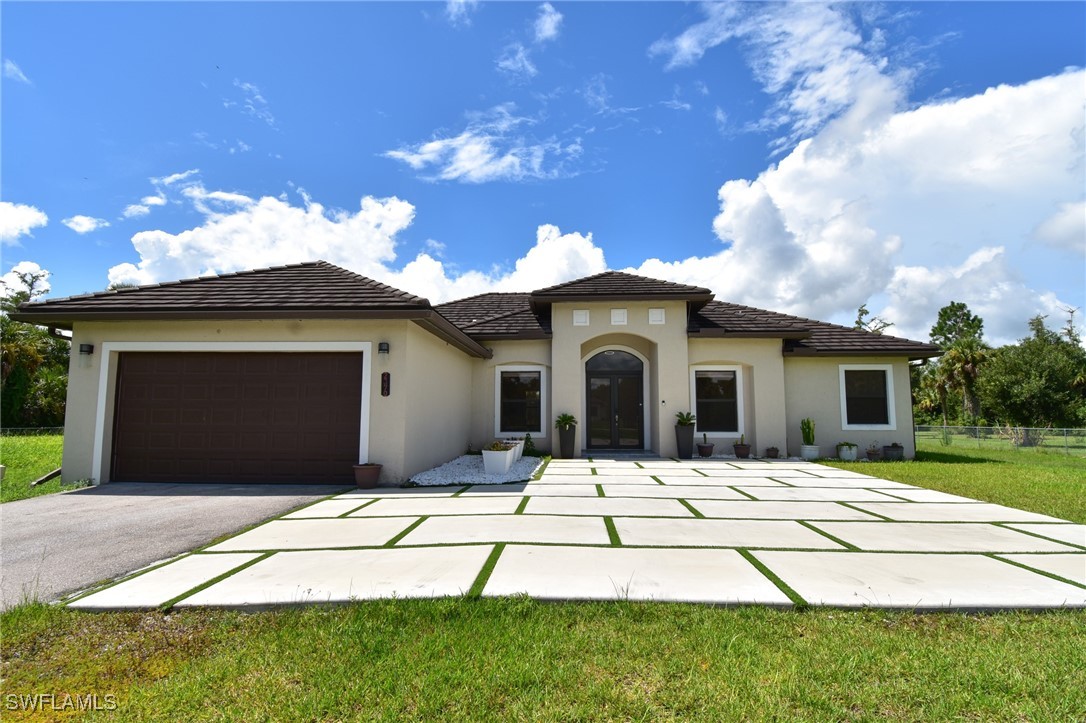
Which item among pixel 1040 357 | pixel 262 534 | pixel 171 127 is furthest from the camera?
pixel 1040 357

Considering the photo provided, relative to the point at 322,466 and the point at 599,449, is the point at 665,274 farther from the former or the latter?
the point at 322,466

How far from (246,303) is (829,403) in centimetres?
1376

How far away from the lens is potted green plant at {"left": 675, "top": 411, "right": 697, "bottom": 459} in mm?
11594

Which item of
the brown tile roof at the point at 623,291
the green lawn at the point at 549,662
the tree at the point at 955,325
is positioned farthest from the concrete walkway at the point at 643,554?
the tree at the point at 955,325

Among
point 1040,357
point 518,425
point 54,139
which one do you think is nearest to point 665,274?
point 518,425

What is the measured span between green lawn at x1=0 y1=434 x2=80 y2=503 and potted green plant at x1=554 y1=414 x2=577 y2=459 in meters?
9.05

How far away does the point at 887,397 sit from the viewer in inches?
491

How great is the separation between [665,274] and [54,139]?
13.4 metres

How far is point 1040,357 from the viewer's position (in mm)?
22047

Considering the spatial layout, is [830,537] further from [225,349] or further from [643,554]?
[225,349]

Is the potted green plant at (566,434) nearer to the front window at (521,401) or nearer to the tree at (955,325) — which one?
the front window at (521,401)

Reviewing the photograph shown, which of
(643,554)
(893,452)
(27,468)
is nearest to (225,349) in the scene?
(27,468)

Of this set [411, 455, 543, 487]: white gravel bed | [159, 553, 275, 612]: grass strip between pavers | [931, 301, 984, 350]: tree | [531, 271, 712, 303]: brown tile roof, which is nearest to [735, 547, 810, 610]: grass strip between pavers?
[159, 553, 275, 612]: grass strip between pavers

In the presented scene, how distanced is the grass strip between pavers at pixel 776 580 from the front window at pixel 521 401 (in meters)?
8.72
